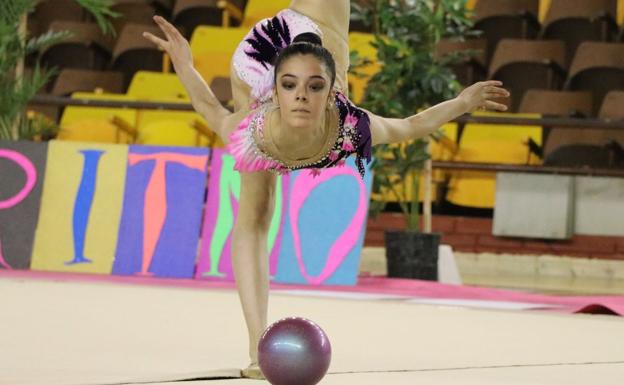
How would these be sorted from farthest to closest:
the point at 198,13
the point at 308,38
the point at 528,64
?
the point at 198,13 < the point at 528,64 < the point at 308,38

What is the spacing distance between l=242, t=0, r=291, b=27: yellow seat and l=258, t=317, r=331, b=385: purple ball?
6789mm

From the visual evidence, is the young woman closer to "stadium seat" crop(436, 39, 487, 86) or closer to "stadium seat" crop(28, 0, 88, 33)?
"stadium seat" crop(436, 39, 487, 86)

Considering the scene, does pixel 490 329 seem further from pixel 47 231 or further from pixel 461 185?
pixel 461 185

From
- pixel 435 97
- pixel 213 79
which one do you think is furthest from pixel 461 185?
pixel 213 79

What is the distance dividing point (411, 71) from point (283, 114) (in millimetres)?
3827

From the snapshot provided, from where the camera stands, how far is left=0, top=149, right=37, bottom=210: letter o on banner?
5957mm

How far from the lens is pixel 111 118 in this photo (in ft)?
24.5

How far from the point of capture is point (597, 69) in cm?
770

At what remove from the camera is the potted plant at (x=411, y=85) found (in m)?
6.00

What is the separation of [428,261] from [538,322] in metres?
1.96

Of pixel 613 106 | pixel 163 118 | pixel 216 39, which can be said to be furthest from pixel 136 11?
pixel 613 106

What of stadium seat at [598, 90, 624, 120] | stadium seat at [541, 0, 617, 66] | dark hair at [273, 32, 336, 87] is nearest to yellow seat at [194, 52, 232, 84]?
stadium seat at [541, 0, 617, 66]

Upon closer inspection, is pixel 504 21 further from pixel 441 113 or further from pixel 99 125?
pixel 441 113

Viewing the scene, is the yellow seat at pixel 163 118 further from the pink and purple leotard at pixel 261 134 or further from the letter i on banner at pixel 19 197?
the pink and purple leotard at pixel 261 134
